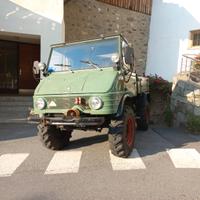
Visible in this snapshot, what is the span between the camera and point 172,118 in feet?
32.4

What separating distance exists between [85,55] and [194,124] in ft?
12.2

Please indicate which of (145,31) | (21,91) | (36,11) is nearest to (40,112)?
(36,11)

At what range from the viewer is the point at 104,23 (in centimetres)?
1472

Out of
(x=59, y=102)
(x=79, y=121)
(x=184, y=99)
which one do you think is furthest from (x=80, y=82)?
(x=184, y=99)

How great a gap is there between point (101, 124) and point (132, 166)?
89cm

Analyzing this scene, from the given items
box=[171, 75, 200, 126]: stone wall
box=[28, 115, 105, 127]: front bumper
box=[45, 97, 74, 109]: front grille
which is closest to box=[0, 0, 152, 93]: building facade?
box=[171, 75, 200, 126]: stone wall

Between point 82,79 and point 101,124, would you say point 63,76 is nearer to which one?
point 82,79

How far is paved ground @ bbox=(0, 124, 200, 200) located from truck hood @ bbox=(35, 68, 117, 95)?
50.0 inches

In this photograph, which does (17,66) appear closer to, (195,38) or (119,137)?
(195,38)

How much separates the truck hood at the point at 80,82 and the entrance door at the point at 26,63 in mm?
7985

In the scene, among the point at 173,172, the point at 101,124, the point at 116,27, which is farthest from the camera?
the point at 116,27

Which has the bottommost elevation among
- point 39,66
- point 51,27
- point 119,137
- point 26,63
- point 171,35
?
point 119,137

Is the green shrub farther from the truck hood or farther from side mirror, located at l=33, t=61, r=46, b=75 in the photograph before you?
side mirror, located at l=33, t=61, r=46, b=75

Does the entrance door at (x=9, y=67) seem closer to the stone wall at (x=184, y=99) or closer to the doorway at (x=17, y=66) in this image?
the doorway at (x=17, y=66)
